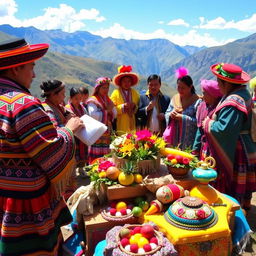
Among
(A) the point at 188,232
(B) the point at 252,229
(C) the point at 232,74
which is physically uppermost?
(C) the point at 232,74

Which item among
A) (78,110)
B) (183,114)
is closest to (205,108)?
(183,114)

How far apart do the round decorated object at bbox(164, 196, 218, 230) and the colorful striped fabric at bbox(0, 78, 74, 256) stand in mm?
1163

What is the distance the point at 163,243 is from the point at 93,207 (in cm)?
103

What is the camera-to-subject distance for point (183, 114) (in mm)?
5227

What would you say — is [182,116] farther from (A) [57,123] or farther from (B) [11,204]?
(B) [11,204]

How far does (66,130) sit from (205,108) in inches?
116

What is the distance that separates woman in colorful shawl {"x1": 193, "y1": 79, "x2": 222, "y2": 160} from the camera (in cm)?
445

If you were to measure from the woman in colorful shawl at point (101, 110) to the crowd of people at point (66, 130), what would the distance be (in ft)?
0.07

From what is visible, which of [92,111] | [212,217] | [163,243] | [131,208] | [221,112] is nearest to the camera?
[163,243]

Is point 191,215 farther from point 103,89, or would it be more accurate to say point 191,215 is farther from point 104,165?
point 103,89

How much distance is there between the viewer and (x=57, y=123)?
392cm

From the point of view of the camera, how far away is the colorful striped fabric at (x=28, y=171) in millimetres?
2139

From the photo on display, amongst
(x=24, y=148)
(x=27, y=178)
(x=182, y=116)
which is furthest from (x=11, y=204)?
(x=182, y=116)

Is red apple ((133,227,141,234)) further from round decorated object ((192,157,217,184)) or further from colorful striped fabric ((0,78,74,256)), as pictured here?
round decorated object ((192,157,217,184))
